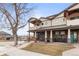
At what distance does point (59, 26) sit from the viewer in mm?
5168

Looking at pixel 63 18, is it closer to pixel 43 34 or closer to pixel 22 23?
pixel 43 34

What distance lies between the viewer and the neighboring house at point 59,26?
5.08 metres

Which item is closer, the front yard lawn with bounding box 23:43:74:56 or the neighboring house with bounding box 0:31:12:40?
the front yard lawn with bounding box 23:43:74:56

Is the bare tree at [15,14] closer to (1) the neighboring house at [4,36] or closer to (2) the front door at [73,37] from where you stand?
(1) the neighboring house at [4,36]

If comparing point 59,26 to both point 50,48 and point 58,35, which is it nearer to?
point 58,35

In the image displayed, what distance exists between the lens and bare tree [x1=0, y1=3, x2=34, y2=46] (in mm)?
5223

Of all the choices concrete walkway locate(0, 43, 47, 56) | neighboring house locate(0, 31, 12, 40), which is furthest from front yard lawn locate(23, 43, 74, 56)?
neighboring house locate(0, 31, 12, 40)

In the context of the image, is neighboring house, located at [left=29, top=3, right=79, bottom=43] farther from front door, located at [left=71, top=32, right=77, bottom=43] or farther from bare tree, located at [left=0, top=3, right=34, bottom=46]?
bare tree, located at [left=0, top=3, right=34, bottom=46]

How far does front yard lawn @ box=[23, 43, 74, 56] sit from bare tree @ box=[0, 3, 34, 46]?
0.50 meters

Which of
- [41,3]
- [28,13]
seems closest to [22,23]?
[28,13]

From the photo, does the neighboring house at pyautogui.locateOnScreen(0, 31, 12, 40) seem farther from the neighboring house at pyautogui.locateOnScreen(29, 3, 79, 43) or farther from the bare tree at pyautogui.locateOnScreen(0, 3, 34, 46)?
the neighboring house at pyautogui.locateOnScreen(29, 3, 79, 43)

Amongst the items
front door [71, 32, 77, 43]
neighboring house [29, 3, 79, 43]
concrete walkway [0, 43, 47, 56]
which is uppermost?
neighboring house [29, 3, 79, 43]

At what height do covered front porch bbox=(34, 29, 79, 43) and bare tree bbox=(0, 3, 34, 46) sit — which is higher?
bare tree bbox=(0, 3, 34, 46)

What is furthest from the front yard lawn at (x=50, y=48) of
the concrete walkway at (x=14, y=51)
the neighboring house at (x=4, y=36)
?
the neighboring house at (x=4, y=36)
